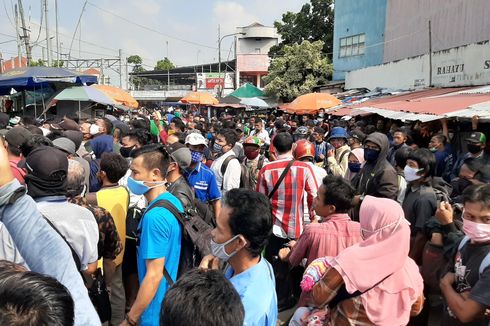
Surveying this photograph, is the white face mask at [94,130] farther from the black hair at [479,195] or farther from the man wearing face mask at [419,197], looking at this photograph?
the black hair at [479,195]

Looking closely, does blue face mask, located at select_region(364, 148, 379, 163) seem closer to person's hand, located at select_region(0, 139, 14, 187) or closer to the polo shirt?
the polo shirt

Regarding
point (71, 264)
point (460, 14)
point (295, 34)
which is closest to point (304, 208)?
point (71, 264)

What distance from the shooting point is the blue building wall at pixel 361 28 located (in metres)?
22.8

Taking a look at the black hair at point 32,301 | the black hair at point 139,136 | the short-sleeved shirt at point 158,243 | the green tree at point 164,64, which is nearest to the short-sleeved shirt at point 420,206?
the short-sleeved shirt at point 158,243

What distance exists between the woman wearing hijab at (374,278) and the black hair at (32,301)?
4.89 ft

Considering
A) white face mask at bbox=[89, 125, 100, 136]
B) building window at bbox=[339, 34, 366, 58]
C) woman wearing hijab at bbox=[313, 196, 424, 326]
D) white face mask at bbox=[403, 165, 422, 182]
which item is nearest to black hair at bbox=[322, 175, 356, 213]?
woman wearing hijab at bbox=[313, 196, 424, 326]

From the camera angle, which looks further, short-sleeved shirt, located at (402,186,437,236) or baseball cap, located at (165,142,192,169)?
baseball cap, located at (165,142,192,169)

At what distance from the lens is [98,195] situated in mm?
3432

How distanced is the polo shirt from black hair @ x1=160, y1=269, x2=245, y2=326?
3.18m

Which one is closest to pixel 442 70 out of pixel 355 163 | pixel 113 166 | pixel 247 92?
pixel 247 92

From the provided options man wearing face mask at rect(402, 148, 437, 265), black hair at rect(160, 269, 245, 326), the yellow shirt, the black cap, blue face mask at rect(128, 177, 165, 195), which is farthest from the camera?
man wearing face mask at rect(402, 148, 437, 265)

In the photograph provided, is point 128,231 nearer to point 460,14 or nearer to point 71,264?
point 71,264

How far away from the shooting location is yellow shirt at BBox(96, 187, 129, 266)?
134 inches

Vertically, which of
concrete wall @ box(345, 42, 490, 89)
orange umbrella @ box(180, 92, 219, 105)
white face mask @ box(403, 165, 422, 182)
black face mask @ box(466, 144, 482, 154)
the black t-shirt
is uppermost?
concrete wall @ box(345, 42, 490, 89)
